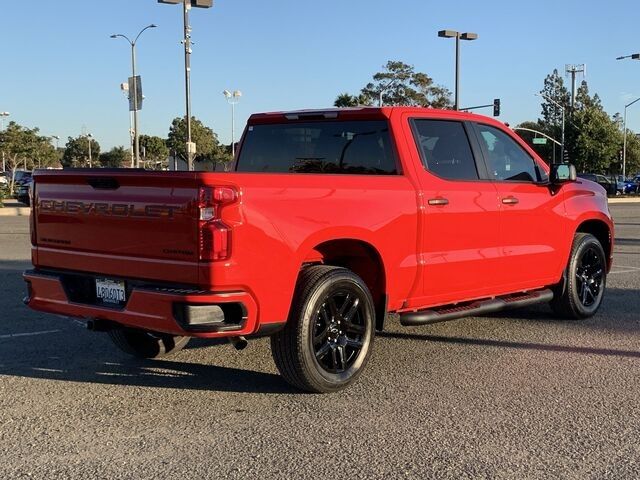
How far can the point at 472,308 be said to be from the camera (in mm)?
5742

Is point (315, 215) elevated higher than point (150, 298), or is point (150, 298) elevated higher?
point (315, 215)

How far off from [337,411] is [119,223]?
72.6 inches

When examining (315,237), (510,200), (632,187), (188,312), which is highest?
(632,187)

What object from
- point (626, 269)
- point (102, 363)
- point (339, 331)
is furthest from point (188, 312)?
point (626, 269)

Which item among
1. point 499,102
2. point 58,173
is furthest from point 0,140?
point 58,173

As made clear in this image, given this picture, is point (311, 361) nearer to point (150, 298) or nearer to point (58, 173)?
point (150, 298)

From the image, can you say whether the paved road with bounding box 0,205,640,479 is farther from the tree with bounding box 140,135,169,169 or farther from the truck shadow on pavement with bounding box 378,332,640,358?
the tree with bounding box 140,135,169,169

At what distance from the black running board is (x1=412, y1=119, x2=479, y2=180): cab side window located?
1079 mm

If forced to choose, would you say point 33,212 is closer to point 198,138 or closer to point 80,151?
point 198,138

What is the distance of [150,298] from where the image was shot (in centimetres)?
424

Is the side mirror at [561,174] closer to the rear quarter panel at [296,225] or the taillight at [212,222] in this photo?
the rear quarter panel at [296,225]

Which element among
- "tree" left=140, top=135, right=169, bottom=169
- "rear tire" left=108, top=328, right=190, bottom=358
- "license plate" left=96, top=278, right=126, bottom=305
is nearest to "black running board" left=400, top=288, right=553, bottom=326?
"rear tire" left=108, top=328, right=190, bottom=358

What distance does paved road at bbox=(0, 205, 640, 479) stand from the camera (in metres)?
3.61

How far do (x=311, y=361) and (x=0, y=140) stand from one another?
43088 mm
